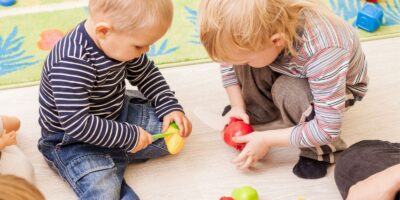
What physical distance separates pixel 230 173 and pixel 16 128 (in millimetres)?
476

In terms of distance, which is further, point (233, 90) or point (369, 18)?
point (369, 18)

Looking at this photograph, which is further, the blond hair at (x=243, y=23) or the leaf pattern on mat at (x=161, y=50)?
the leaf pattern on mat at (x=161, y=50)

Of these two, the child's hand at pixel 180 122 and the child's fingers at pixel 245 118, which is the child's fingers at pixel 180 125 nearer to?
the child's hand at pixel 180 122

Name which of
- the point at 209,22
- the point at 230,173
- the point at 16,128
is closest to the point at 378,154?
the point at 230,173

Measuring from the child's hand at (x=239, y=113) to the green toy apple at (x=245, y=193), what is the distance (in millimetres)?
151

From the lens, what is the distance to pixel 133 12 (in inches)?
36.0

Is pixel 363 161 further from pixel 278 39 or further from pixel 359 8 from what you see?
pixel 359 8

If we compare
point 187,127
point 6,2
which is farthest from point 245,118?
point 6,2

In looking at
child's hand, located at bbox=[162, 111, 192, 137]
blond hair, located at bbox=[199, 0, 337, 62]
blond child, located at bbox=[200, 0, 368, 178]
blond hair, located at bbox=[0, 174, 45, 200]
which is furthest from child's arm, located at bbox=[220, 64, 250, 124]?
blond hair, located at bbox=[0, 174, 45, 200]

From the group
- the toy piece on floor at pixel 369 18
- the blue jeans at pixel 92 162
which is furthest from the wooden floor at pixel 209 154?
the toy piece on floor at pixel 369 18

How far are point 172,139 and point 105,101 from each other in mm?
161

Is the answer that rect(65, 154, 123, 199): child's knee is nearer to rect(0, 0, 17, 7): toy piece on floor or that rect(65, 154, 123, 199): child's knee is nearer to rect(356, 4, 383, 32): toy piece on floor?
rect(0, 0, 17, 7): toy piece on floor

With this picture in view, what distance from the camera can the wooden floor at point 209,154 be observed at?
3.65ft

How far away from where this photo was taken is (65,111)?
995 mm
